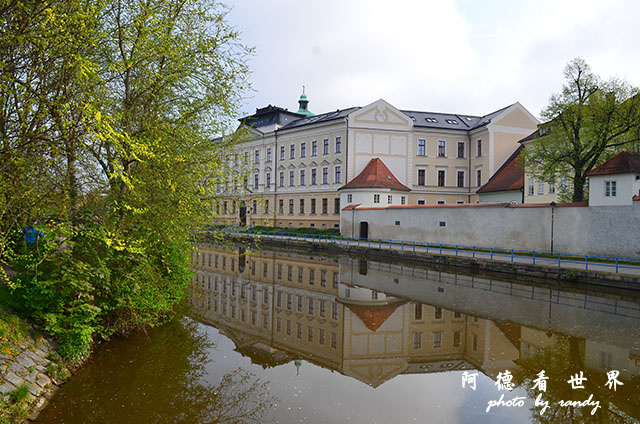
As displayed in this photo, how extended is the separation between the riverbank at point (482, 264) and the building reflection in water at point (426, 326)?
1370 mm

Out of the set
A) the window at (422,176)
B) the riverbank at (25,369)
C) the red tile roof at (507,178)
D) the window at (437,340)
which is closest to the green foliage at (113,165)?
the riverbank at (25,369)

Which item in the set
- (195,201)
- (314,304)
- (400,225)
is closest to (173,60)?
(195,201)

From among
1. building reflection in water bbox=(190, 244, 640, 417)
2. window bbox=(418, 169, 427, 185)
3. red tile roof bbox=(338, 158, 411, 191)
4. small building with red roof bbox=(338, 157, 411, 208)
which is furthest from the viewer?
window bbox=(418, 169, 427, 185)

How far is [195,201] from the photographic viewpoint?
820 cm

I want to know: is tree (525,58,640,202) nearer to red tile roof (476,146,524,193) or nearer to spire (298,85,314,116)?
red tile roof (476,146,524,193)

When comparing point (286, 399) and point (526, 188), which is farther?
point (526, 188)

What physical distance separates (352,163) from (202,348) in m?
31.1

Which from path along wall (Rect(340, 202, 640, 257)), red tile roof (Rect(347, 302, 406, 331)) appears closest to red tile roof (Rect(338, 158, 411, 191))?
path along wall (Rect(340, 202, 640, 257))

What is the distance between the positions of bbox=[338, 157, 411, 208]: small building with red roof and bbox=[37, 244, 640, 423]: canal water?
20169 mm

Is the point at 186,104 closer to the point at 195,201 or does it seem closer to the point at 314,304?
the point at 195,201

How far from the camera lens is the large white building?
38.8 metres

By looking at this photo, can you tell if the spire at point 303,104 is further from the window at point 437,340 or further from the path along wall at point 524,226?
the window at point 437,340

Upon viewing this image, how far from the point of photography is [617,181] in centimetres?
1856

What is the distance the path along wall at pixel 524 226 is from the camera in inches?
731
